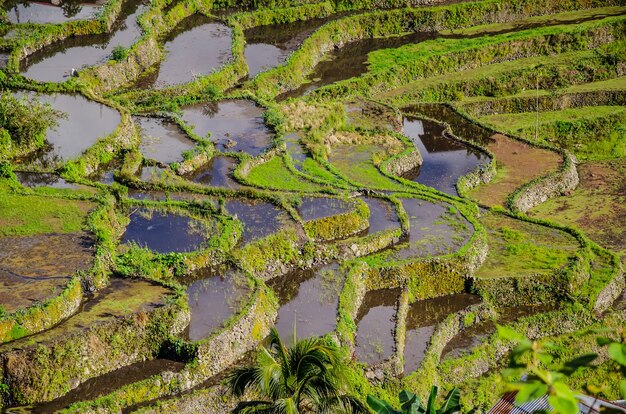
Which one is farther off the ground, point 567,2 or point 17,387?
point 17,387

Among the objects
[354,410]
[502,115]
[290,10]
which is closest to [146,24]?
[290,10]

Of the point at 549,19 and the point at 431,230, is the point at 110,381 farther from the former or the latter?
the point at 549,19

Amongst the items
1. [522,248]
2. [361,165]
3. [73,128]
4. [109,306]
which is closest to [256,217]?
[109,306]

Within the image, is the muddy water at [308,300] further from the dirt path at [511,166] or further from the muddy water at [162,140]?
the dirt path at [511,166]

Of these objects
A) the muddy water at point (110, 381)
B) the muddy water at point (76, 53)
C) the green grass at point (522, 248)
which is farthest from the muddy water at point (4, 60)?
the muddy water at point (110, 381)

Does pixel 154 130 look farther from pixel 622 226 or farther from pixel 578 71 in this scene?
pixel 578 71

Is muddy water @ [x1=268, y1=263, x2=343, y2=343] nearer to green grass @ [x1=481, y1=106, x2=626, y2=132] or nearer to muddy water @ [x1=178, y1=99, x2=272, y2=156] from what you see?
muddy water @ [x1=178, y1=99, x2=272, y2=156]
